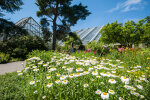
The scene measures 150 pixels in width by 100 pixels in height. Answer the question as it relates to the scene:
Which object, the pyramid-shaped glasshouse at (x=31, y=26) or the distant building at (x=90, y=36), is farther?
the distant building at (x=90, y=36)

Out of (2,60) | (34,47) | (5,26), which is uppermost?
(5,26)

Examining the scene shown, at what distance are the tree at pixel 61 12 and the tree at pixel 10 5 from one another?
8.05 ft

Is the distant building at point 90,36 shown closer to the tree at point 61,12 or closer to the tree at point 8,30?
the tree at point 61,12

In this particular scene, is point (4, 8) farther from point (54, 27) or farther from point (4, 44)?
point (54, 27)

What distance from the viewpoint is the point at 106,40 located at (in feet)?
53.5

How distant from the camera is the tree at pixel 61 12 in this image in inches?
439

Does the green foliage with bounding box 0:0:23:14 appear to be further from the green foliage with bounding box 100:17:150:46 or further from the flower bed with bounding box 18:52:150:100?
the green foliage with bounding box 100:17:150:46

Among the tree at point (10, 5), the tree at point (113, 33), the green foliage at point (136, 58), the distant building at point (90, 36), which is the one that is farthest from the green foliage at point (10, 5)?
the tree at point (113, 33)

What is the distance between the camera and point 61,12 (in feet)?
38.0

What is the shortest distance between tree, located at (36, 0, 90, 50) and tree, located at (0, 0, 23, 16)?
245cm

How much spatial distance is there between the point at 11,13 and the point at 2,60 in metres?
8.11

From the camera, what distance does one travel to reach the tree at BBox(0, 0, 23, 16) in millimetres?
10560

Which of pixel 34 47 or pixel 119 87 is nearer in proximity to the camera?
pixel 119 87

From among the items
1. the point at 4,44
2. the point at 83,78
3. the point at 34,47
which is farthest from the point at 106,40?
the point at 83,78
